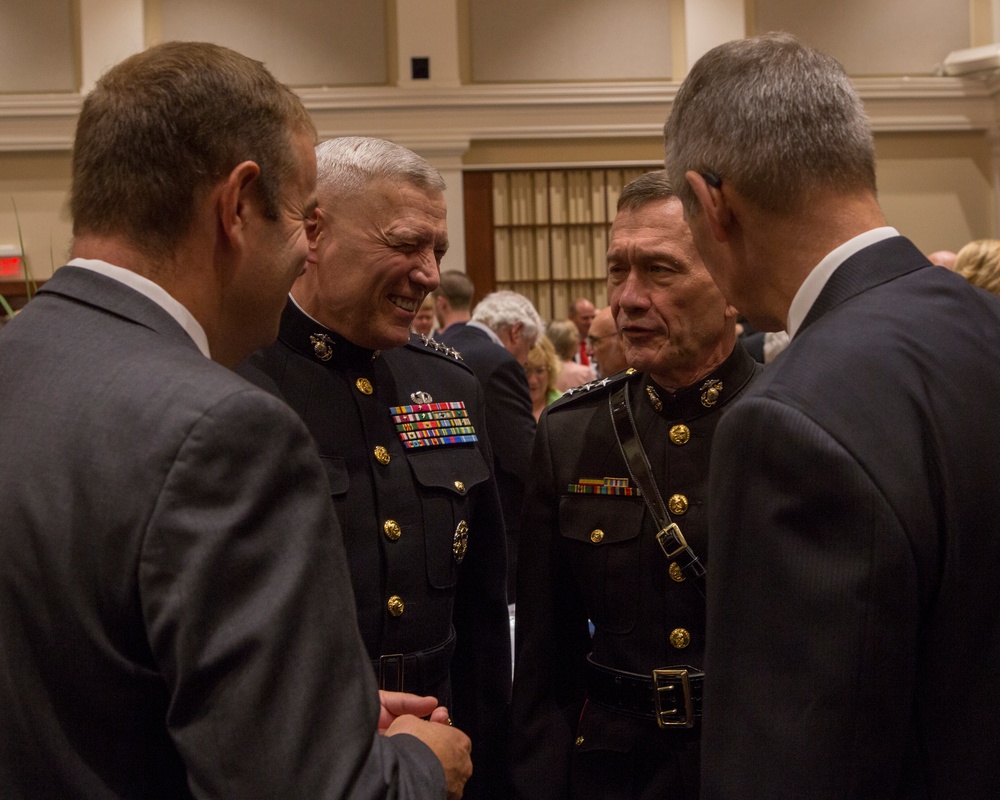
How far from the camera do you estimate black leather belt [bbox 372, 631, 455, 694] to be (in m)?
2.07

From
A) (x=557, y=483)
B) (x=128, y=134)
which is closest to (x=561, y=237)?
(x=557, y=483)

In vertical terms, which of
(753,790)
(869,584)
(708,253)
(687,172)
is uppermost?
(687,172)

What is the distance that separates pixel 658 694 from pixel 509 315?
388cm

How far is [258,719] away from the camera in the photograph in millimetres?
1121

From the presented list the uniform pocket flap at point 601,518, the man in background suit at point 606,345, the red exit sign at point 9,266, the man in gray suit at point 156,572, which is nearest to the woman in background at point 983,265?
the man in background suit at point 606,345

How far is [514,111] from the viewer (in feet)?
35.4

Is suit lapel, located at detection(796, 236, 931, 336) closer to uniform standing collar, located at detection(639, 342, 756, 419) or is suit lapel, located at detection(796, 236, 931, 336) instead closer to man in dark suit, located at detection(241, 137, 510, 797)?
uniform standing collar, located at detection(639, 342, 756, 419)

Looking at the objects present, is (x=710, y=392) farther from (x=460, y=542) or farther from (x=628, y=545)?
(x=460, y=542)

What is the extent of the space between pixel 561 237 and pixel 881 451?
10.1 m

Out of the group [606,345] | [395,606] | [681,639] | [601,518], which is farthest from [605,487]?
[606,345]

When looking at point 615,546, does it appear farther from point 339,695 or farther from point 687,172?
point 339,695

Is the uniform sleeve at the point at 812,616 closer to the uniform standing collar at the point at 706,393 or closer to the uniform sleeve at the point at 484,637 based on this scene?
the uniform standing collar at the point at 706,393

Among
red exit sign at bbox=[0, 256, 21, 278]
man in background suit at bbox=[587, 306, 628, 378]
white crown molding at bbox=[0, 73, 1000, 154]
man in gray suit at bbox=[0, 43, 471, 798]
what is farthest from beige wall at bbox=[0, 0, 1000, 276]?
man in gray suit at bbox=[0, 43, 471, 798]

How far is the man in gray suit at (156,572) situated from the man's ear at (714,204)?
608 mm
